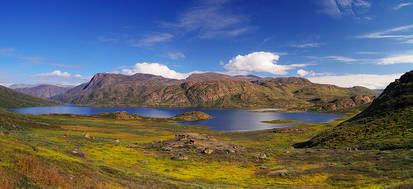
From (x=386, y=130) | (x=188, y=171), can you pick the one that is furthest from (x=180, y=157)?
(x=386, y=130)

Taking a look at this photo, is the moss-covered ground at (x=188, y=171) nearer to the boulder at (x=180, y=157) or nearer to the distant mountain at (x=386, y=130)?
the boulder at (x=180, y=157)

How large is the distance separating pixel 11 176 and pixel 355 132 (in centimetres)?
8657

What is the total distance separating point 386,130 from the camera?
211 ft

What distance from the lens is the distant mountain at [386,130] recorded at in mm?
54438

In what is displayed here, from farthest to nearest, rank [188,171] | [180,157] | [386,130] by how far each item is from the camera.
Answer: [386,130]
[180,157]
[188,171]

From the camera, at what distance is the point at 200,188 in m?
26.1

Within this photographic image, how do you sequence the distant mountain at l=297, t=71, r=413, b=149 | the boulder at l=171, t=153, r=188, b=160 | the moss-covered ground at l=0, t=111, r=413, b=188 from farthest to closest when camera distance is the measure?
1. the distant mountain at l=297, t=71, r=413, b=149
2. the boulder at l=171, t=153, r=188, b=160
3. the moss-covered ground at l=0, t=111, r=413, b=188

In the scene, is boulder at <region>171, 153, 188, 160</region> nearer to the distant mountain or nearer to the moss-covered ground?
the moss-covered ground

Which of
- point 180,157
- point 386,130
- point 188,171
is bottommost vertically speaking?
point 180,157

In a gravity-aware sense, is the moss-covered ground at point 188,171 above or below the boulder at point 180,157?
above

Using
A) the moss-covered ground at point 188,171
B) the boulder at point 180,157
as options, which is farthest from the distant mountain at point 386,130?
the boulder at point 180,157

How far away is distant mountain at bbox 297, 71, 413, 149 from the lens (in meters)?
54.4

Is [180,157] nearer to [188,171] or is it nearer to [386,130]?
[188,171]

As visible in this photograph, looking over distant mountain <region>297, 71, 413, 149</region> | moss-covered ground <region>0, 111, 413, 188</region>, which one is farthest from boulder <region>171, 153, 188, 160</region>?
distant mountain <region>297, 71, 413, 149</region>
